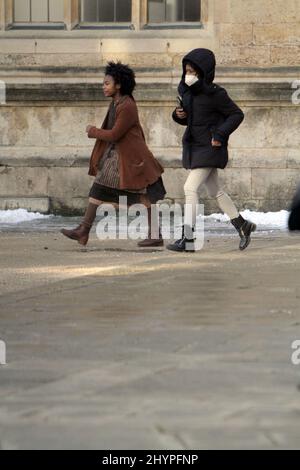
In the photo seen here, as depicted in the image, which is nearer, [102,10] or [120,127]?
[120,127]

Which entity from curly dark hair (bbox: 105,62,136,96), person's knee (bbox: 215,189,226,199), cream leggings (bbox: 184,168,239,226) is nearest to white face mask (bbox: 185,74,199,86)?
curly dark hair (bbox: 105,62,136,96)

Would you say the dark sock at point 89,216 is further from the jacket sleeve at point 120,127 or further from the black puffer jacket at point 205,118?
the black puffer jacket at point 205,118

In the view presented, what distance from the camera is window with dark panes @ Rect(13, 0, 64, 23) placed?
63.4 ft

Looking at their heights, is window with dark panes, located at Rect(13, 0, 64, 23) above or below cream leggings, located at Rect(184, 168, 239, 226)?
above

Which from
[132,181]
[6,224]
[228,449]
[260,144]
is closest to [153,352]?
[228,449]

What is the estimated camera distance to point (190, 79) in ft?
44.2

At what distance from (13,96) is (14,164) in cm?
81

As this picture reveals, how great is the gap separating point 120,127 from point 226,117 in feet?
2.99

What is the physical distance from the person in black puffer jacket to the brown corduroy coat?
470 mm

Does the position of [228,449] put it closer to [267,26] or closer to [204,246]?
[204,246]

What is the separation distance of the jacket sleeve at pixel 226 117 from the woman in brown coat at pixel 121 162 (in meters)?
0.80
